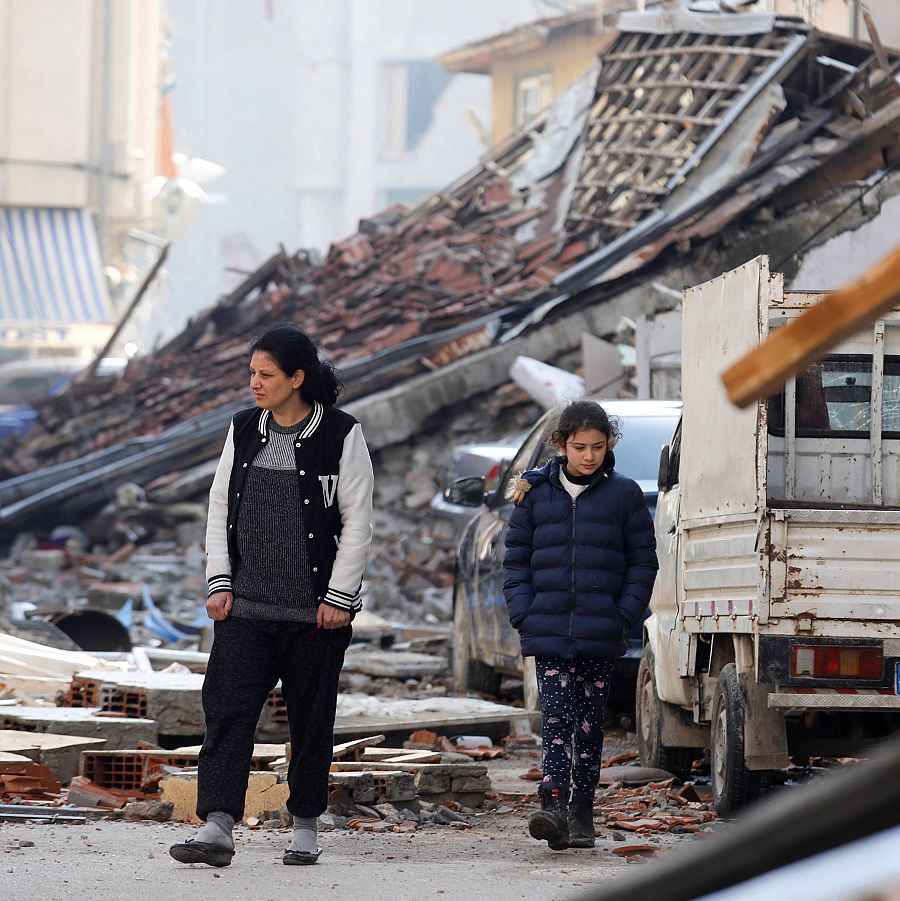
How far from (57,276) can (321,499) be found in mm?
42371

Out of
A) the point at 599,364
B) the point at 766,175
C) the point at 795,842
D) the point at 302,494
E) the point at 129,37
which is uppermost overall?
the point at 129,37

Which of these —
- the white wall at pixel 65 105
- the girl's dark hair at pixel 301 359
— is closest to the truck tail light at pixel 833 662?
the girl's dark hair at pixel 301 359

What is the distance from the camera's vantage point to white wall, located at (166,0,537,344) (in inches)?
3059

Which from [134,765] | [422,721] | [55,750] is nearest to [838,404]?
[422,721]

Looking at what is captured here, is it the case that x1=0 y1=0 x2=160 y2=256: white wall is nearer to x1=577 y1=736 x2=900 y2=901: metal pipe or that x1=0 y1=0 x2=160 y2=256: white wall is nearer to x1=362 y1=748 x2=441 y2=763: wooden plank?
x1=362 y1=748 x2=441 y2=763: wooden plank

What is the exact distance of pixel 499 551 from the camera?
10938mm

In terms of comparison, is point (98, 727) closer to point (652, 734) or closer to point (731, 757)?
point (652, 734)

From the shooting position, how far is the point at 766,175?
2116 cm

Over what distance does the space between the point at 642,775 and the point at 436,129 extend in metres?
71.3

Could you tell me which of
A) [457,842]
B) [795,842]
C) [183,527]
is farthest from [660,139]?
[795,842]

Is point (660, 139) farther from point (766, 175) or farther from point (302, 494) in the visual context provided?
point (302, 494)

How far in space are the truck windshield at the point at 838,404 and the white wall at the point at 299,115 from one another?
7017cm

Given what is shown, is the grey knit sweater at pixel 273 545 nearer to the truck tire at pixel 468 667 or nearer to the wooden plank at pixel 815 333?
the wooden plank at pixel 815 333

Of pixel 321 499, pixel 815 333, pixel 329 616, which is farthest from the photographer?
pixel 321 499
